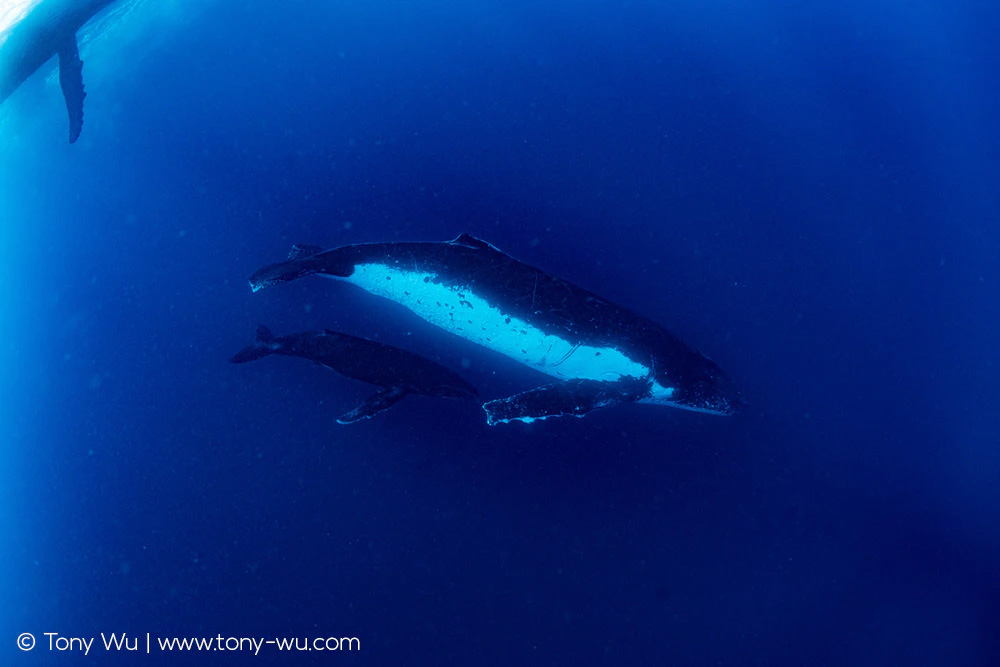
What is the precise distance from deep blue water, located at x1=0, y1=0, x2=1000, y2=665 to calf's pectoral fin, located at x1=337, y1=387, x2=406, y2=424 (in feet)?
2.14

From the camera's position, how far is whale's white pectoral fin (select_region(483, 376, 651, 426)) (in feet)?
19.7

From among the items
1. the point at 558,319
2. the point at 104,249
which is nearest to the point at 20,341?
the point at 104,249

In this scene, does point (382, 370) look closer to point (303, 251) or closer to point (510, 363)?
point (510, 363)

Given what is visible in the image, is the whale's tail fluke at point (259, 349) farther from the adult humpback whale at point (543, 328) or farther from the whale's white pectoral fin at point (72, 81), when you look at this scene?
the whale's white pectoral fin at point (72, 81)

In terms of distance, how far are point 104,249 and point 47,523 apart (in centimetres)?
475

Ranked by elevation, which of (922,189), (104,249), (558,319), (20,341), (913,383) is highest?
(104,249)

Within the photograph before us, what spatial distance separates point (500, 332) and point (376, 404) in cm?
187

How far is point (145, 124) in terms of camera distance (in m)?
9.95

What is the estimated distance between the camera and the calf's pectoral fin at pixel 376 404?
6.62 meters

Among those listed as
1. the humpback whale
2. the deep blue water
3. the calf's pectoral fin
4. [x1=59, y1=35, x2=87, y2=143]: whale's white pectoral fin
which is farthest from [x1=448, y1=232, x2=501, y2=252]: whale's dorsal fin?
the humpback whale

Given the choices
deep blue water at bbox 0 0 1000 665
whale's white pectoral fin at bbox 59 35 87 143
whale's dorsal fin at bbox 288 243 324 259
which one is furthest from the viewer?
whale's white pectoral fin at bbox 59 35 87 143

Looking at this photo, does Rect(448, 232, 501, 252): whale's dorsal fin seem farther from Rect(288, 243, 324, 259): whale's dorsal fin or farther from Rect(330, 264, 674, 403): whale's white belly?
Rect(288, 243, 324, 259): whale's dorsal fin

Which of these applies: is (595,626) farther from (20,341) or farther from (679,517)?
(20,341)

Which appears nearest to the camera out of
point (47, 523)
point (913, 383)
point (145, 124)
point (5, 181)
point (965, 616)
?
point (965, 616)
